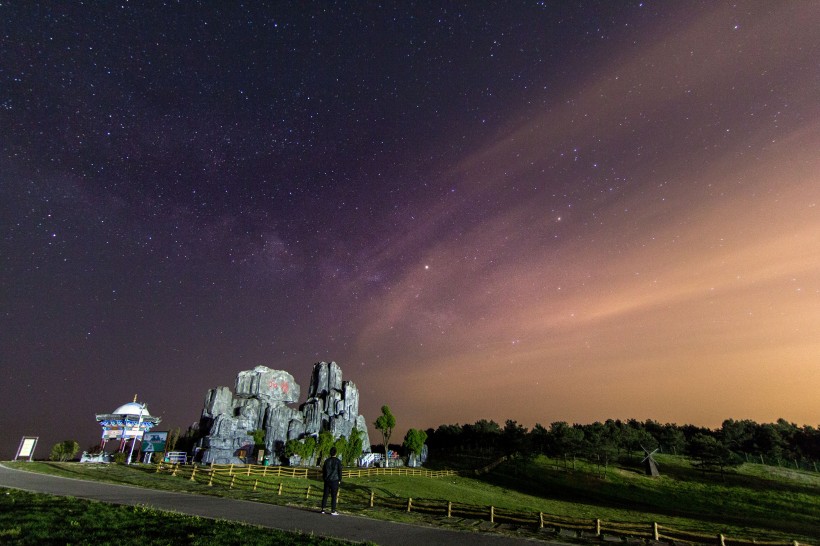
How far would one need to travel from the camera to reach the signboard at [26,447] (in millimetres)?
41281

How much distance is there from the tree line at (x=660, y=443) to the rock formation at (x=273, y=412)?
42.2 m

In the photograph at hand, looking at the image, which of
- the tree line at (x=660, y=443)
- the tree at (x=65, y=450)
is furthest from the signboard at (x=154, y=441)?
the tree line at (x=660, y=443)

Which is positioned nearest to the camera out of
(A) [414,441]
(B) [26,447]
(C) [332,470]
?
(C) [332,470]

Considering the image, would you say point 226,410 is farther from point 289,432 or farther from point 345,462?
point 345,462

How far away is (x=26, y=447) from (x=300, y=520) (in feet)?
147

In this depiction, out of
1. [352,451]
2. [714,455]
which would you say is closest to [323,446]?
[352,451]

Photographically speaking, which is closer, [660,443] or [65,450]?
[65,450]

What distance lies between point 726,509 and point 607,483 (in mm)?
18448

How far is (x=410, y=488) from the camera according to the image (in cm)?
5119

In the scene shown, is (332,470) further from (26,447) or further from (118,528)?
(26,447)

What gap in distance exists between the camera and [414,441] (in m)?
96.5

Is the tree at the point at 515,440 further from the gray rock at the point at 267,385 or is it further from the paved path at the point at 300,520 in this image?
the paved path at the point at 300,520

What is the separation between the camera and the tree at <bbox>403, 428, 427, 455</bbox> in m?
96.1

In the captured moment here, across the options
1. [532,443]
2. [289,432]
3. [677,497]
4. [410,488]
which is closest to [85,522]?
[410,488]
